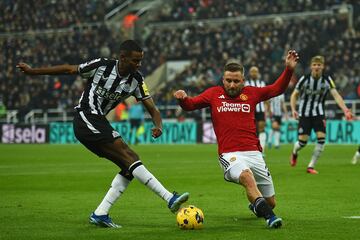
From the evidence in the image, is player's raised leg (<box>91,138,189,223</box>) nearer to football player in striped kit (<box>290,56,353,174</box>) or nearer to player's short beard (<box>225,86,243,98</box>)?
player's short beard (<box>225,86,243,98</box>)

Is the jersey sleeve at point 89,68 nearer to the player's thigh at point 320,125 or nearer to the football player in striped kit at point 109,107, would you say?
the football player in striped kit at point 109,107

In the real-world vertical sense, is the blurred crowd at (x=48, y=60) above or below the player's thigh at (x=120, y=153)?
below

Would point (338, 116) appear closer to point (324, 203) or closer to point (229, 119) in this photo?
point (324, 203)

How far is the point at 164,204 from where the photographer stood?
39.0ft

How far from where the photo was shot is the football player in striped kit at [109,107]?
9.49 meters

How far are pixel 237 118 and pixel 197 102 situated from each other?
0.50 metres

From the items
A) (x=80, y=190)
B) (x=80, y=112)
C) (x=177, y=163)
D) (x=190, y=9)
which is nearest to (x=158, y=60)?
(x=190, y=9)

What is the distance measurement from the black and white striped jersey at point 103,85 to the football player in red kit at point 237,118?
27.5 inches

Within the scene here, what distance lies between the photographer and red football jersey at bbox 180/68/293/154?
9516 mm

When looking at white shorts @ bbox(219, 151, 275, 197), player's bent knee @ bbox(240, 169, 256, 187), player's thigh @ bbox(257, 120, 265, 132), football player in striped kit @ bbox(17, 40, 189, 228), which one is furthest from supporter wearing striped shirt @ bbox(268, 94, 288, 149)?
player's bent knee @ bbox(240, 169, 256, 187)

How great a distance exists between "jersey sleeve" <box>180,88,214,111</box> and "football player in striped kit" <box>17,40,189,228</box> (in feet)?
1.85

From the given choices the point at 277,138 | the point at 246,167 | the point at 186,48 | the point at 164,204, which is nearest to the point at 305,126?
the point at 164,204

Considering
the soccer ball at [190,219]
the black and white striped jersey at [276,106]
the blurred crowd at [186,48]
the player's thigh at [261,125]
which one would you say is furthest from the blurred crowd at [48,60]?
the soccer ball at [190,219]

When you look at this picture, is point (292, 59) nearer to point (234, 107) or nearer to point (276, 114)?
point (234, 107)
